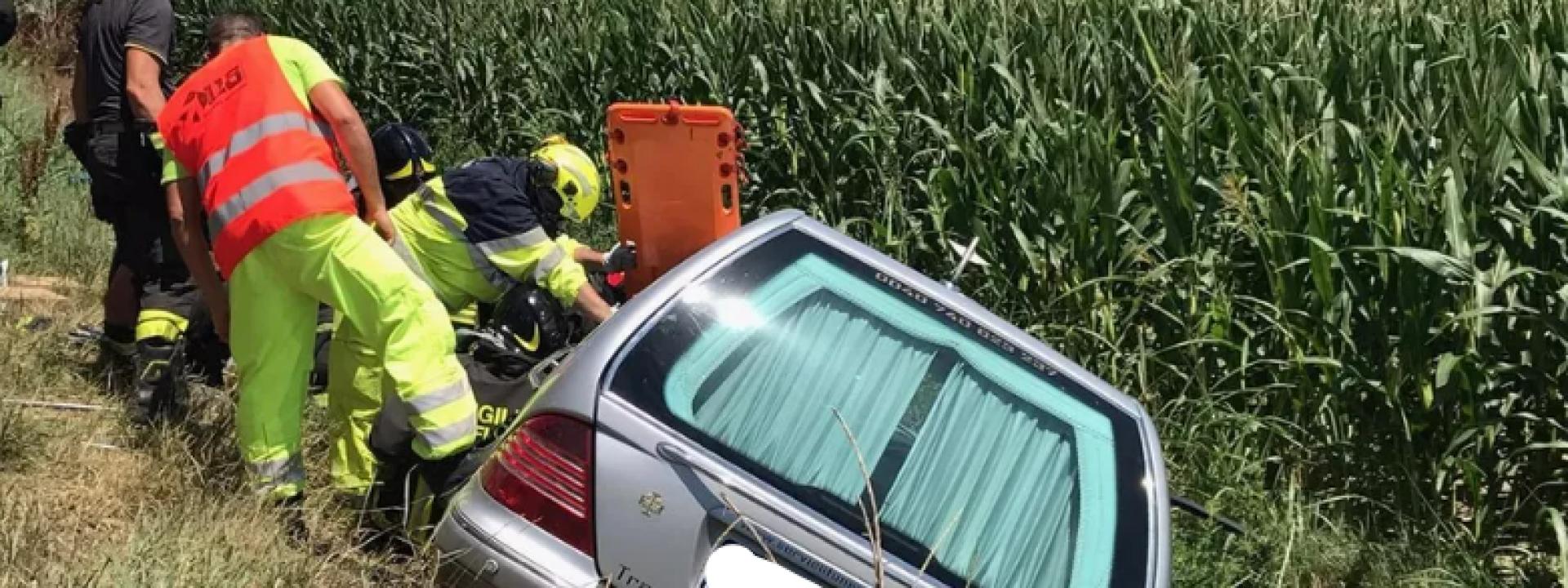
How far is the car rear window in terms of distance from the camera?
3127mm

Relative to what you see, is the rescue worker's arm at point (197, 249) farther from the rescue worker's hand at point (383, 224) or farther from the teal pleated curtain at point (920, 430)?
the teal pleated curtain at point (920, 430)

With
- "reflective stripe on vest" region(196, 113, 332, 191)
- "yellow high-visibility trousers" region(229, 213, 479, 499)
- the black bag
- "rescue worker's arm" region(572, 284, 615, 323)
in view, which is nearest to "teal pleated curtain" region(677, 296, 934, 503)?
the black bag

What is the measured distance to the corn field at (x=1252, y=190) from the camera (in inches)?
172

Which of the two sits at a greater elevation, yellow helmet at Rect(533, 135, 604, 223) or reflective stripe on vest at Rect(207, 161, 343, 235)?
reflective stripe on vest at Rect(207, 161, 343, 235)

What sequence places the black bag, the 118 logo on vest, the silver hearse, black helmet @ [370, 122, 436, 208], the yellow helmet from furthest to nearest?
black helmet @ [370, 122, 436, 208]
the yellow helmet
the 118 logo on vest
the black bag
the silver hearse

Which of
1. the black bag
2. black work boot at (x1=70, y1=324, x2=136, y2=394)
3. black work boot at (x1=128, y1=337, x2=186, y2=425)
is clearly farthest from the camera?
black work boot at (x1=70, y1=324, x2=136, y2=394)

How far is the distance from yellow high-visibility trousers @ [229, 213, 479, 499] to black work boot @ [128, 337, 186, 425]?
827mm

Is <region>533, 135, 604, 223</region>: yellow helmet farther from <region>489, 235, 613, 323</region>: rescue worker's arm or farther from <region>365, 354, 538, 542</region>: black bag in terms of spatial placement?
<region>365, 354, 538, 542</region>: black bag

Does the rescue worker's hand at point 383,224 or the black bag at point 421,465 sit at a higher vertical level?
the rescue worker's hand at point 383,224

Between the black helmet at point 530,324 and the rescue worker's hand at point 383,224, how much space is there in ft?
1.73

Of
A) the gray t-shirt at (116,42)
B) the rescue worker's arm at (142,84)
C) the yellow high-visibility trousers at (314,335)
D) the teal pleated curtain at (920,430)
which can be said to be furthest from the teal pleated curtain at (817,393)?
the gray t-shirt at (116,42)

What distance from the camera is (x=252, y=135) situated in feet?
14.3

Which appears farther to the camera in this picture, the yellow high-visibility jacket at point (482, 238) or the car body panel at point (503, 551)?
the yellow high-visibility jacket at point (482, 238)

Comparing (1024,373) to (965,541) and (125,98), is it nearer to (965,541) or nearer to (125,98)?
(965,541)
